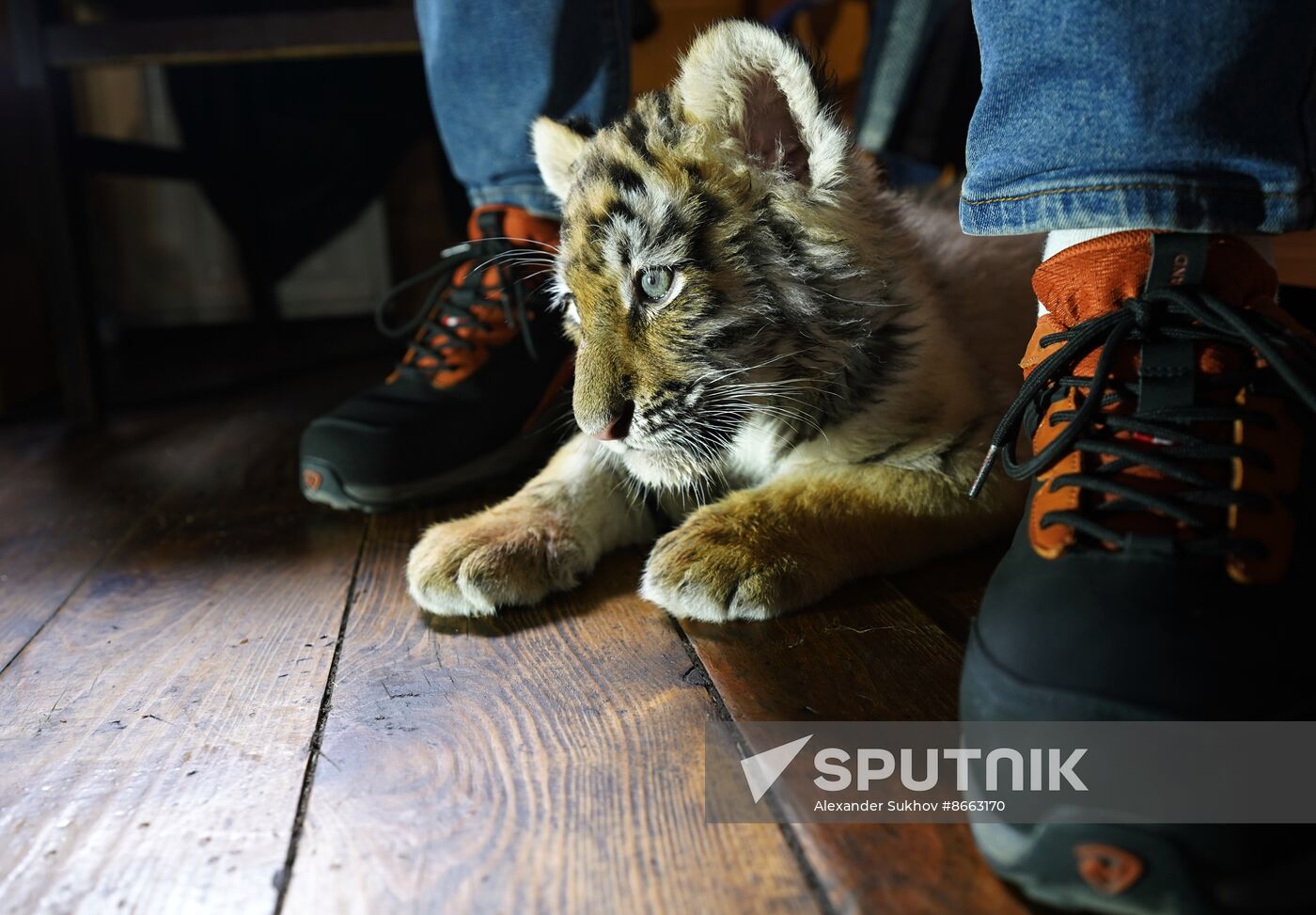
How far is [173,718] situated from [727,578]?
1.57ft

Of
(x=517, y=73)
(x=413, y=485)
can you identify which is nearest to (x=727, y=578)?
(x=413, y=485)

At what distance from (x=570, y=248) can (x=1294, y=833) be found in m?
0.83

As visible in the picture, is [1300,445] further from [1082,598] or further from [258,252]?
[258,252]

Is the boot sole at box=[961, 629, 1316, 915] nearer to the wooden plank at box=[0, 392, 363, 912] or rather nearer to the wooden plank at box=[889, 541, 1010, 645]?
the wooden plank at box=[889, 541, 1010, 645]

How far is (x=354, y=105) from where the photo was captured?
3055mm

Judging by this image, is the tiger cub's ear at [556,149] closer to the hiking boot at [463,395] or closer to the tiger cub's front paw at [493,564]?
the hiking boot at [463,395]

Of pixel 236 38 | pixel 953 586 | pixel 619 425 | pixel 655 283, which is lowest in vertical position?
pixel 953 586

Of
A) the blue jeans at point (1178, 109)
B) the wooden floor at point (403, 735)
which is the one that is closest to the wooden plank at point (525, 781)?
the wooden floor at point (403, 735)

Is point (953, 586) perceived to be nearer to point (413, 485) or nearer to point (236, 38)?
point (413, 485)

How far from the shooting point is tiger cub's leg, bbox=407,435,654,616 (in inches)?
38.1

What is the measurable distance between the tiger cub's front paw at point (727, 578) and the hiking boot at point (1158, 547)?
9.3 inches

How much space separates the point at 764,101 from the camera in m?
0.99

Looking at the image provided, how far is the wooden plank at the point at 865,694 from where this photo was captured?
54cm

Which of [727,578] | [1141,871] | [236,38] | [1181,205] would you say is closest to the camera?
[1141,871]
